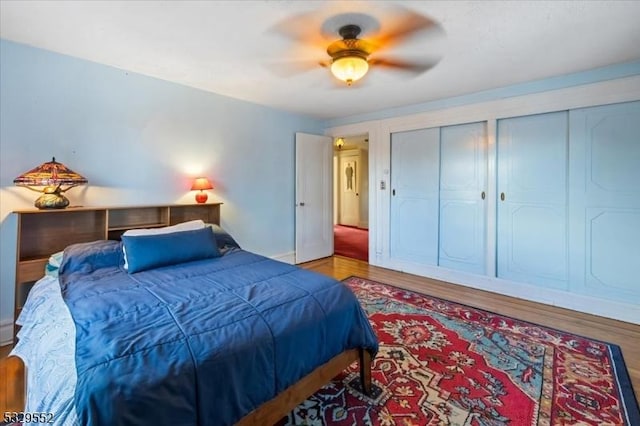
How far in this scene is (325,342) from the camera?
1629mm

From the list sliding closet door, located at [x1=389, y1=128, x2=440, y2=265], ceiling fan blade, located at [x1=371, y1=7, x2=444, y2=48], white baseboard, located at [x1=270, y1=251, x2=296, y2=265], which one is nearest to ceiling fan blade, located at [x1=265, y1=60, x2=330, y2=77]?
ceiling fan blade, located at [x1=371, y1=7, x2=444, y2=48]

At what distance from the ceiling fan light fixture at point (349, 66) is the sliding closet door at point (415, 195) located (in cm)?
209

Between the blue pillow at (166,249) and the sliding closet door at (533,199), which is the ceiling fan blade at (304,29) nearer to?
the blue pillow at (166,249)

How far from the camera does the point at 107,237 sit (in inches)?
110

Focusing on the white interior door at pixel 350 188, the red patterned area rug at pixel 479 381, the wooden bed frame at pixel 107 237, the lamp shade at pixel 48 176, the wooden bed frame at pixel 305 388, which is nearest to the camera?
the wooden bed frame at pixel 305 388

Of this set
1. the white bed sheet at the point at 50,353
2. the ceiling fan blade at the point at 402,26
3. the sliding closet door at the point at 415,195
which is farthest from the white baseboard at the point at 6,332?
the sliding closet door at the point at 415,195

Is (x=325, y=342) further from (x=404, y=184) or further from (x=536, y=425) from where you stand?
(x=404, y=184)

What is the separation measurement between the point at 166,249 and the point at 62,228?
1.06 meters

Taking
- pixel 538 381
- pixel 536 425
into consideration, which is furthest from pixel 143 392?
pixel 538 381

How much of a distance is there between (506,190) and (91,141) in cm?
433

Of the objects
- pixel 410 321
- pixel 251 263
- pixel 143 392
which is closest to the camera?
pixel 143 392

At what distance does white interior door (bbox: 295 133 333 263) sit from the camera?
4.79 metres

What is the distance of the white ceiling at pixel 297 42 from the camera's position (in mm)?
1934

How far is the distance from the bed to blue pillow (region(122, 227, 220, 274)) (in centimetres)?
1
